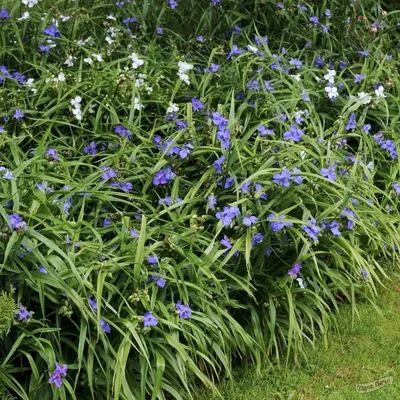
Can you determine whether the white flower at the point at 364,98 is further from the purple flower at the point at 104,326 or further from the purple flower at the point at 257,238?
the purple flower at the point at 104,326

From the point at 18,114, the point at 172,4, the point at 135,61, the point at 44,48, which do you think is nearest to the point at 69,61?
the point at 44,48

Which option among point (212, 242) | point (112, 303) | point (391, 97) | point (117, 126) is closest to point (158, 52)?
point (117, 126)

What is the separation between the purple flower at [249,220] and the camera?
2594mm

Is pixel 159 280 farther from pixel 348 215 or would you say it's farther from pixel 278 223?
pixel 348 215

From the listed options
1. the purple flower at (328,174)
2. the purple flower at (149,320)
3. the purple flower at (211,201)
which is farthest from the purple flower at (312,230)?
the purple flower at (149,320)

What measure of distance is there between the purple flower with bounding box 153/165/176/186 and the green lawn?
901 mm

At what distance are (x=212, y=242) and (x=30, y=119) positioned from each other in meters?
1.29

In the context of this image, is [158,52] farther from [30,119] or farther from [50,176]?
[50,176]

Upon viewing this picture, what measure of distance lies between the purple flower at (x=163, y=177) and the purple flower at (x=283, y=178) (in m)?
0.48

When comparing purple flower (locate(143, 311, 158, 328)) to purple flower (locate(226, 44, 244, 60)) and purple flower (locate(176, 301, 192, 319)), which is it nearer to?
purple flower (locate(176, 301, 192, 319))

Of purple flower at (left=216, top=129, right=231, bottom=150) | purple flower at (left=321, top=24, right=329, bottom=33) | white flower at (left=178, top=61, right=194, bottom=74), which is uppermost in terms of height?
purple flower at (left=321, top=24, right=329, bottom=33)

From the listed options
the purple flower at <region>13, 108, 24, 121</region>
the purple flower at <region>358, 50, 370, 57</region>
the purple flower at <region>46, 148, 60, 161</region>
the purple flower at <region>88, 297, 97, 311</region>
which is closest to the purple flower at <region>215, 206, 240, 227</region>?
the purple flower at <region>88, 297, 97, 311</region>

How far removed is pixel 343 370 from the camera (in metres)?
2.76

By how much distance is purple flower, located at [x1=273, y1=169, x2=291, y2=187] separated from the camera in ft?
8.80
